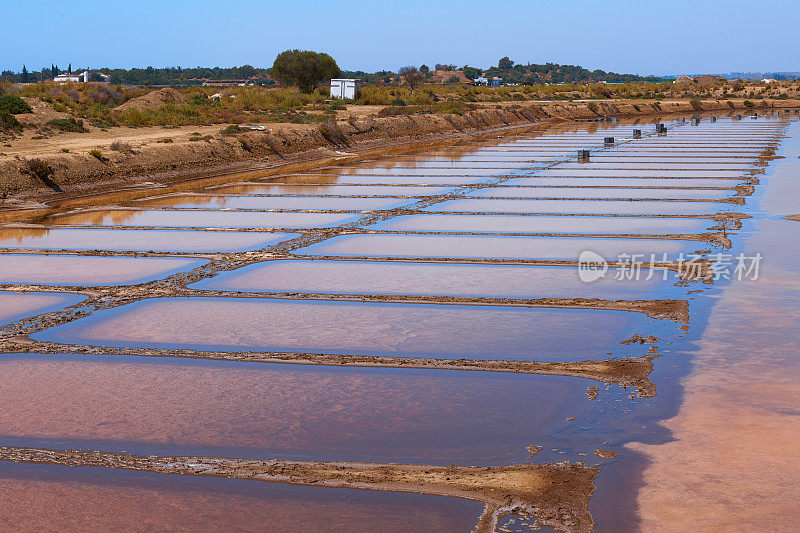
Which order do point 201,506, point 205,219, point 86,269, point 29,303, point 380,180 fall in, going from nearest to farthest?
point 201,506 < point 29,303 < point 86,269 < point 205,219 < point 380,180

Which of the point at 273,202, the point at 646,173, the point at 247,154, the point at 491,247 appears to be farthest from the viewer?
the point at 247,154

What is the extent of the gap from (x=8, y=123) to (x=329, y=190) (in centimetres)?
1165

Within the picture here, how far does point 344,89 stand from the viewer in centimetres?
6241

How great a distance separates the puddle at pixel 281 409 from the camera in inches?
230

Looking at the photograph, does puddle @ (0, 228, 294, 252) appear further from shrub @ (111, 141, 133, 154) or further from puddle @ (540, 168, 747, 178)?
puddle @ (540, 168, 747, 178)

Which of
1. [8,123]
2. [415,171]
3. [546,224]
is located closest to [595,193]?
[546,224]

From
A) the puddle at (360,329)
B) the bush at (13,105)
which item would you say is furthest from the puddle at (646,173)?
the bush at (13,105)

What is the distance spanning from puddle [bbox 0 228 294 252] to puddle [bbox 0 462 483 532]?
25.9 feet

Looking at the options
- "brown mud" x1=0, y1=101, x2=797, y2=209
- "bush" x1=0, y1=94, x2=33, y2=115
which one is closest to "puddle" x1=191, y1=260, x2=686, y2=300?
"brown mud" x1=0, y1=101, x2=797, y2=209

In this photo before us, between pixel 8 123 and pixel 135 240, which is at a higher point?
pixel 8 123

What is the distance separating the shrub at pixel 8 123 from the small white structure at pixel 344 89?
116ft

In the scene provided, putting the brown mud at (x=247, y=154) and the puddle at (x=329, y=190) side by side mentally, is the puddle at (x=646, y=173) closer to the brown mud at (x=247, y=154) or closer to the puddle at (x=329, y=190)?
the puddle at (x=329, y=190)

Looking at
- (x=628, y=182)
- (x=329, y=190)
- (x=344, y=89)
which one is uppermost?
(x=344, y=89)

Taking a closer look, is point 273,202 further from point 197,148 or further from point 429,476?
point 429,476
